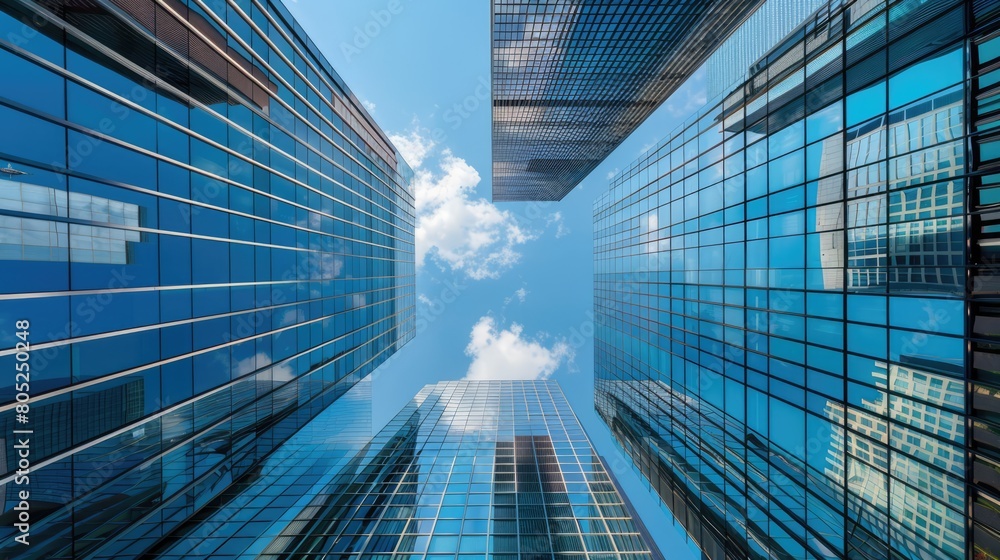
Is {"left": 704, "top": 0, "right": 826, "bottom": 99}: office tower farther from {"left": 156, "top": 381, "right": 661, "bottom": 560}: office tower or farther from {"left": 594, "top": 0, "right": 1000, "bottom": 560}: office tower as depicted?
{"left": 156, "top": 381, "right": 661, "bottom": 560}: office tower

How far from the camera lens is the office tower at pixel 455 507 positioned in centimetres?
1970

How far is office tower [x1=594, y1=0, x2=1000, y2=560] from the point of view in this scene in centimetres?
973

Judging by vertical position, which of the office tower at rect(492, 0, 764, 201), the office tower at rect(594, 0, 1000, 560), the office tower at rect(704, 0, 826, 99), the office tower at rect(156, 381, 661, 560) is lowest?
the office tower at rect(156, 381, 661, 560)

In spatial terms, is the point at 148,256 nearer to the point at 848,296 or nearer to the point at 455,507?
the point at 455,507

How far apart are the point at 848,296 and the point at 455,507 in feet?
74.4

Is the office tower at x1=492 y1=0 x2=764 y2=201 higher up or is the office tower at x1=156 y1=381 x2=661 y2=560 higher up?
the office tower at x1=492 y1=0 x2=764 y2=201

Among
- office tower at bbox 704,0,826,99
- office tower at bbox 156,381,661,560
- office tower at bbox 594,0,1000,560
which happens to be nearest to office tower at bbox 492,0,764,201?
office tower at bbox 704,0,826,99

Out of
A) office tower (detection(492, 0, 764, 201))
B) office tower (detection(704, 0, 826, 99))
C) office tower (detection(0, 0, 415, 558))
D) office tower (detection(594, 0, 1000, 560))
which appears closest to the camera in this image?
office tower (detection(0, 0, 415, 558))

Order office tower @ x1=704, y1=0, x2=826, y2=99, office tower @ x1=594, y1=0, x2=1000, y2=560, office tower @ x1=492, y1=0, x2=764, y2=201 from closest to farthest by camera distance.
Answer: office tower @ x1=594, y1=0, x2=1000, y2=560 < office tower @ x1=704, y1=0, x2=826, y2=99 < office tower @ x1=492, y1=0, x2=764, y2=201

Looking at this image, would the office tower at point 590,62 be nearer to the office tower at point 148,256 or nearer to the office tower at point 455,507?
the office tower at point 148,256

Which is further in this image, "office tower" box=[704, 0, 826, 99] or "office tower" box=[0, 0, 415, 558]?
"office tower" box=[704, 0, 826, 99]

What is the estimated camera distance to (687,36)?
47062 millimetres

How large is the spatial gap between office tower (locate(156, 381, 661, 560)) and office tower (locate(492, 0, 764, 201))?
148 feet

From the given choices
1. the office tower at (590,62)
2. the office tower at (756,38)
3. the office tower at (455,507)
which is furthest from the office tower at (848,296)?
the office tower at (590,62)
